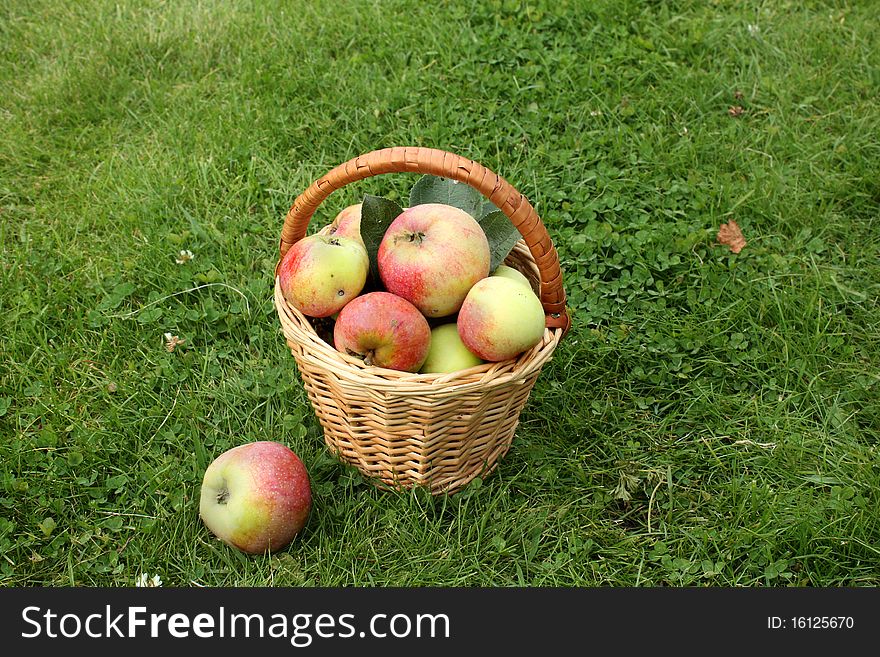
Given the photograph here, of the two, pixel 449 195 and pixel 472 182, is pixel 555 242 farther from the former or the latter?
pixel 472 182

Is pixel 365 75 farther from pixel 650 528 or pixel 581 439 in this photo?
pixel 650 528

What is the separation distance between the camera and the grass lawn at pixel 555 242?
248 cm

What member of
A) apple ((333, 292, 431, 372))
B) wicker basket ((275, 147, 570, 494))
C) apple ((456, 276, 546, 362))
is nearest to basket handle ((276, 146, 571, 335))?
wicker basket ((275, 147, 570, 494))

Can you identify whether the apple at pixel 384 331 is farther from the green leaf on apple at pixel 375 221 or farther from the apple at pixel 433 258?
the green leaf on apple at pixel 375 221

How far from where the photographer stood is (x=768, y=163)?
3.80 metres

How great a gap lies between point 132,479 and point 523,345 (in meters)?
1.34

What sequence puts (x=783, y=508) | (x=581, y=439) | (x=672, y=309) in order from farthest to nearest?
1. (x=672, y=309)
2. (x=581, y=439)
3. (x=783, y=508)

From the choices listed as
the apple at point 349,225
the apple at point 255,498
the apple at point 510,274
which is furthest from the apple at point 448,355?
the apple at point 255,498

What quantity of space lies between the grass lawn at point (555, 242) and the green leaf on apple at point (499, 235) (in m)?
0.63

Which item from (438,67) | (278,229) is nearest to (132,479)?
(278,229)

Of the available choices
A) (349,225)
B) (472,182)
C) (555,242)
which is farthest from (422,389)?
(555,242)

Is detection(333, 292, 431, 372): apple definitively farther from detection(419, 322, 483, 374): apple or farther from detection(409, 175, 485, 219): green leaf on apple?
detection(409, 175, 485, 219): green leaf on apple

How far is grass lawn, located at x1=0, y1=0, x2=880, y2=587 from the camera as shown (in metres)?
2.48

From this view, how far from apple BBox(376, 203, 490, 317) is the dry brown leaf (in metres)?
1.54
